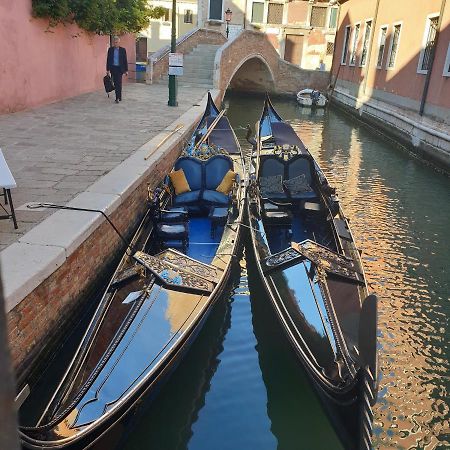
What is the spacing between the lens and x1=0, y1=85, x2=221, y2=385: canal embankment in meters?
2.88

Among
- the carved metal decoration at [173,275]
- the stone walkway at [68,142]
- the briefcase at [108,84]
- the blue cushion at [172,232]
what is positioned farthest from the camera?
the briefcase at [108,84]

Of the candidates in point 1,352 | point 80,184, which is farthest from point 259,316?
point 1,352

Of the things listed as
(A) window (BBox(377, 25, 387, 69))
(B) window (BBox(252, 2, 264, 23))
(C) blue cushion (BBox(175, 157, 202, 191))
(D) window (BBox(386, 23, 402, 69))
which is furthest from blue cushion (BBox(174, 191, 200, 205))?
(B) window (BBox(252, 2, 264, 23))

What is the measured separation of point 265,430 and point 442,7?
9.17m

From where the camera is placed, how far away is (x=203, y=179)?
4.93 metres

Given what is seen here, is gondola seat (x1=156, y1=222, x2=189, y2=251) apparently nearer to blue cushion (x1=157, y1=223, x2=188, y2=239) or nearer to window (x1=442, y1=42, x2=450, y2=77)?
blue cushion (x1=157, y1=223, x2=188, y2=239)

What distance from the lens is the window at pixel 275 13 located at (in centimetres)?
2238

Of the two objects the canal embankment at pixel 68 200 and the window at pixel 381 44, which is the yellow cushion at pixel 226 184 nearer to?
the canal embankment at pixel 68 200

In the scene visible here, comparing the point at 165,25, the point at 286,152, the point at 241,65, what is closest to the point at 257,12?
the point at 165,25

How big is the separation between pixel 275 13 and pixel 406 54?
12.7 metres

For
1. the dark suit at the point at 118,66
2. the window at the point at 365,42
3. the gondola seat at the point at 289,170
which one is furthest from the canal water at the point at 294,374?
the window at the point at 365,42

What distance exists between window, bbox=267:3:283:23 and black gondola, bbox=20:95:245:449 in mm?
19730

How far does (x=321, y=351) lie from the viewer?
9.36 ft

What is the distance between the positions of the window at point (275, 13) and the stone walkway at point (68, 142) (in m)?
14.5
